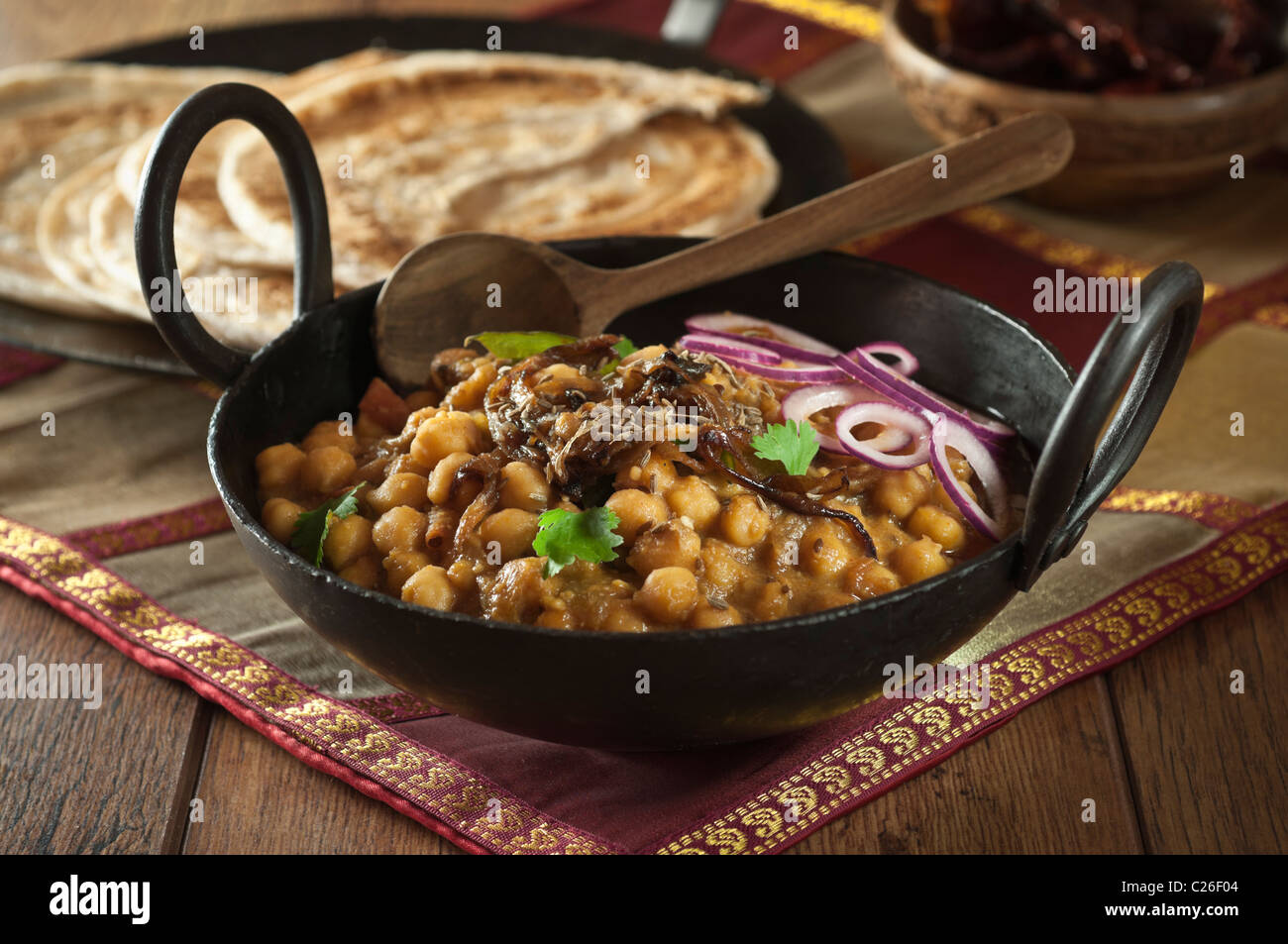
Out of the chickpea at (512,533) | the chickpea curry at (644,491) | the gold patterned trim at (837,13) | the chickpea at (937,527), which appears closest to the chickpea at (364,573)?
the chickpea curry at (644,491)

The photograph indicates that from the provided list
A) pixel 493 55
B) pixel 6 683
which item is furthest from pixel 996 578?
pixel 493 55

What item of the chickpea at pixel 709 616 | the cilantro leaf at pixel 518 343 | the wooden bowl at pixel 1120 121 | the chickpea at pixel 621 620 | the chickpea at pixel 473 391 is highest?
the wooden bowl at pixel 1120 121

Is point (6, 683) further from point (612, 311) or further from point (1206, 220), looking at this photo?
point (1206, 220)

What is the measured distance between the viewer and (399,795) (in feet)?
9.34

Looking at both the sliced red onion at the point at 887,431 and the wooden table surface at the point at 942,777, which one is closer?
the wooden table surface at the point at 942,777

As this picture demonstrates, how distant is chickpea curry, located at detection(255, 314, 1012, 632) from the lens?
2.68 m

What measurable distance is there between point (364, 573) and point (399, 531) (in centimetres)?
12

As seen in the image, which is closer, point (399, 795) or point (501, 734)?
point (399, 795)

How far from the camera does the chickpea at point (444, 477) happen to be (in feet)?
9.57

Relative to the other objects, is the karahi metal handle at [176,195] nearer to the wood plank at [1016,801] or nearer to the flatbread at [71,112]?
the wood plank at [1016,801]

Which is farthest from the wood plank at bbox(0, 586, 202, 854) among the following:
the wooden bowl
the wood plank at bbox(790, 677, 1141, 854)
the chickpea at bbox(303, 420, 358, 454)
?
the wooden bowl

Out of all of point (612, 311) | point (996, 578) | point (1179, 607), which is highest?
point (612, 311)

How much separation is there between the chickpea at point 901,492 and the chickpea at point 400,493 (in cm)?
103

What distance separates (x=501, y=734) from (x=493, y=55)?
11.6ft
